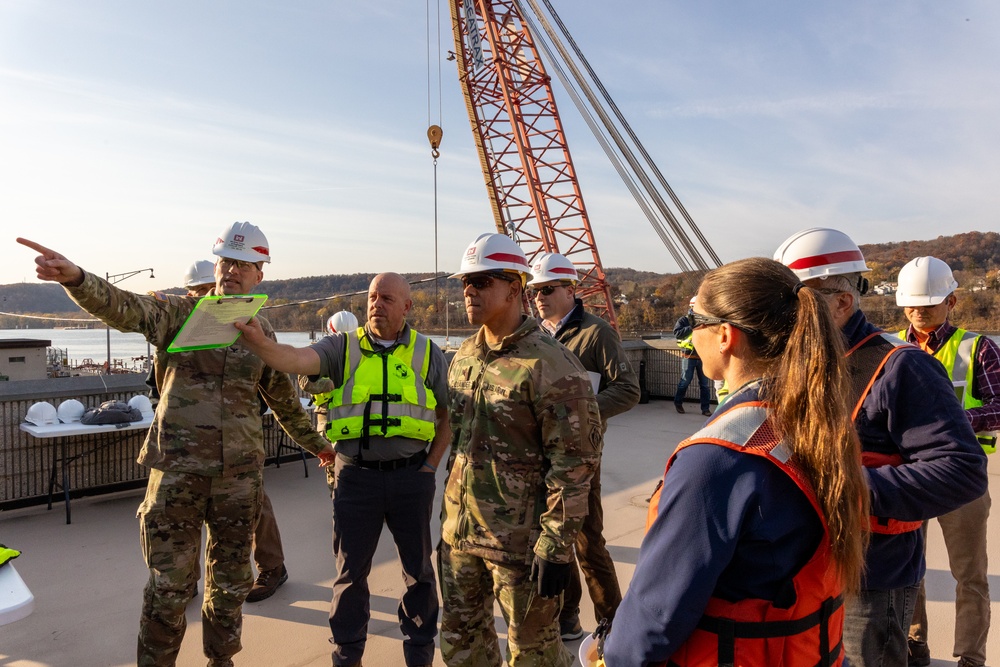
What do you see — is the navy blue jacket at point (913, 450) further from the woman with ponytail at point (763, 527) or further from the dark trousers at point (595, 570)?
the dark trousers at point (595, 570)

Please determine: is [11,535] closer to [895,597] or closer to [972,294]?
[895,597]

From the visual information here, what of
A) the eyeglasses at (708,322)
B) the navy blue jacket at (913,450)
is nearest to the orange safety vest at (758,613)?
the eyeglasses at (708,322)

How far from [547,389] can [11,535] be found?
456 cm

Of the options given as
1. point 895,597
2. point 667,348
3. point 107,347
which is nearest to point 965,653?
point 895,597

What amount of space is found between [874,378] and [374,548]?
82.2 inches

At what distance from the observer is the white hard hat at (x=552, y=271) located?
3.67 meters

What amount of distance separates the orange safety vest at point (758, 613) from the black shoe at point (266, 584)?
3.13 m

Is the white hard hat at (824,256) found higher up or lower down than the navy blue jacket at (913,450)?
higher up

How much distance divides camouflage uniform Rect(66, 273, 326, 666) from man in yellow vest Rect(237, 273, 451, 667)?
36cm

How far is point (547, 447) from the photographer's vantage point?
215 cm

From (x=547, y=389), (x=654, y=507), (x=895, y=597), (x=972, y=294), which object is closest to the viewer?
(x=654, y=507)

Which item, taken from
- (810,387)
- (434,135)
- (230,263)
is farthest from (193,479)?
(434,135)

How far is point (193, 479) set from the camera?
2.54 meters

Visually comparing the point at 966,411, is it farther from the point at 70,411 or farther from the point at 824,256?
the point at 70,411
